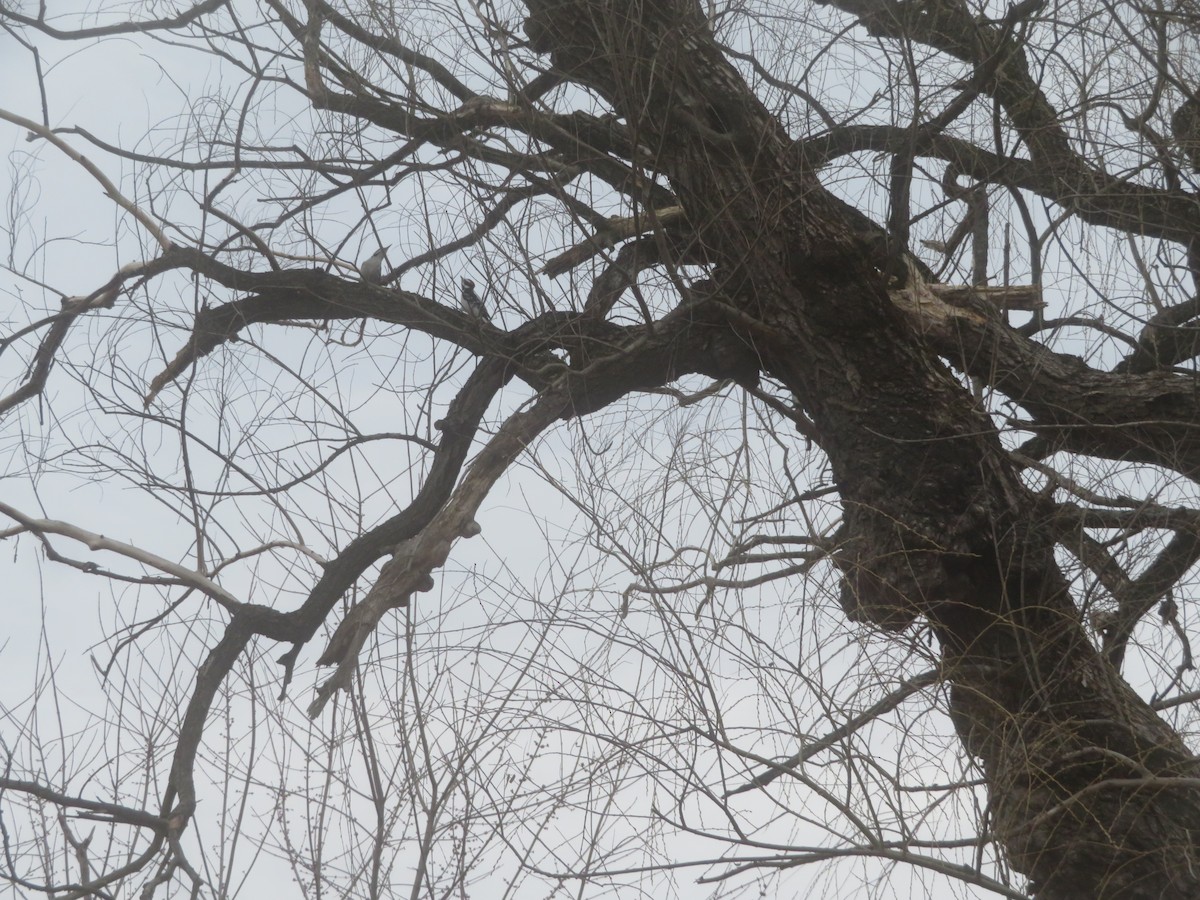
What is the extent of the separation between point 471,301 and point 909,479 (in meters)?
1.44

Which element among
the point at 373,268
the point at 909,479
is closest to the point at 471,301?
the point at 373,268

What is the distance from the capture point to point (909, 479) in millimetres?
3453

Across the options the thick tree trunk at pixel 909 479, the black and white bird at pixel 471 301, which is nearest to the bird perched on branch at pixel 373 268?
the black and white bird at pixel 471 301

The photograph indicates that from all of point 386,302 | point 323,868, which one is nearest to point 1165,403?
point 386,302

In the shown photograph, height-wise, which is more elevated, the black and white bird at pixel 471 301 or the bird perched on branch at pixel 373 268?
the bird perched on branch at pixel 373 268

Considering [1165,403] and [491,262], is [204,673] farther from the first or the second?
[1165,403]

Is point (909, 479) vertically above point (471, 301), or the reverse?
point (471, 301)

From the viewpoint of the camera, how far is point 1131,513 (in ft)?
11.4

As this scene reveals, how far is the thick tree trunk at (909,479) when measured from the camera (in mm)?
3064

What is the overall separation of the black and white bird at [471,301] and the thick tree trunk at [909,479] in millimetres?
671

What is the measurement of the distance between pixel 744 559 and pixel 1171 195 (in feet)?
5.90

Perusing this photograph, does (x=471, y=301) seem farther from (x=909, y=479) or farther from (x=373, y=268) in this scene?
(x=909, y=479)

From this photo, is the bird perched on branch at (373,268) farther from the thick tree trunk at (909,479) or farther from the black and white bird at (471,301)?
the thick tree trunk at (909,479)

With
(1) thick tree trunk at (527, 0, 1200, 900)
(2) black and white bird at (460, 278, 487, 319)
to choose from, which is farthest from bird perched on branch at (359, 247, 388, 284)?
(1) thick tree trunk at (527, 0, 1200, 900)
